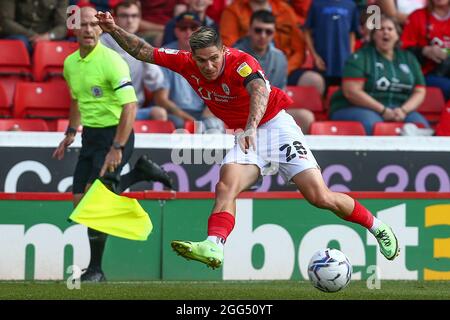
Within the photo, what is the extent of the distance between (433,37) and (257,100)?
635 cm

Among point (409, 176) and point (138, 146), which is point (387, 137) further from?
point (138, 146)

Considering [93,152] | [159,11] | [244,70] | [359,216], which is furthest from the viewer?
[159,11]

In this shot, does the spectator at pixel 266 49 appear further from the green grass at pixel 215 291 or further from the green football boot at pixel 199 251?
the green football boot at pixel 199 251

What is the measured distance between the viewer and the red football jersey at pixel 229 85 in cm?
845

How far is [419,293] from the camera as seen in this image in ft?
29.1

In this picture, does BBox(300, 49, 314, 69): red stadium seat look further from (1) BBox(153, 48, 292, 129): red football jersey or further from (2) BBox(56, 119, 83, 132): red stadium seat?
(1) BBox(153, 48, 292, 129): red football jersey

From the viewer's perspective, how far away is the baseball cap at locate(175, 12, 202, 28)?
13.2 m

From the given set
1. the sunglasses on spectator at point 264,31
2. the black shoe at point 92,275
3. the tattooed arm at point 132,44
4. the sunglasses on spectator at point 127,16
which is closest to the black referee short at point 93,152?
the black shoe at point 92,275

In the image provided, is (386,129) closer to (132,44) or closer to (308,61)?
(308,61)

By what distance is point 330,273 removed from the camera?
27.2ft

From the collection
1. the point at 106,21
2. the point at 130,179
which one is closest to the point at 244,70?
the point at 106,21

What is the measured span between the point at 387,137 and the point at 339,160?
55 centimetres

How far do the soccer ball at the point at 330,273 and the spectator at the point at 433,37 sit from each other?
6.07 metres

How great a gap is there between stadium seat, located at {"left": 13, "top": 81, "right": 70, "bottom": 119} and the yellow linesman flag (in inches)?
126
